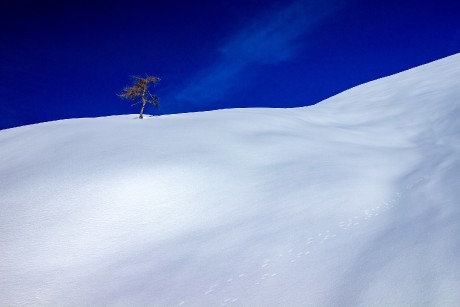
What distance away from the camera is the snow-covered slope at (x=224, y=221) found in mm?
3492

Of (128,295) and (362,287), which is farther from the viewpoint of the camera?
(128,295)

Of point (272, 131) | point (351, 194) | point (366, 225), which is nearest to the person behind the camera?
point (366, 225)

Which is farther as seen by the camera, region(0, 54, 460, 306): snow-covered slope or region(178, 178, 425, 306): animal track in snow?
region(178, 178, 425, 306): animal track in snow

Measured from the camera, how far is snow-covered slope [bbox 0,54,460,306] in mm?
3492

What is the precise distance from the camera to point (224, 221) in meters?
5.14

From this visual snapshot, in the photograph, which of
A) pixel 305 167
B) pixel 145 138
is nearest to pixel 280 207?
pixel 305 167

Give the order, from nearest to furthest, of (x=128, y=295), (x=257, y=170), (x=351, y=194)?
(x=128, y=295) → (x=351, y=194) → (x=257, y=170)

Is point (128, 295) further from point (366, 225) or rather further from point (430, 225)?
point (430, 225)

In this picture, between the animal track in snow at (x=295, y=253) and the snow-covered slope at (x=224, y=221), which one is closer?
the snow-covered slope at (x=224, y=221)

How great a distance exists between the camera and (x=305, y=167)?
7.05 m

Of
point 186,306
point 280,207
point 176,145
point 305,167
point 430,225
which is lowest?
point 186,306

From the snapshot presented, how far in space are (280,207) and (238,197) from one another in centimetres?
83

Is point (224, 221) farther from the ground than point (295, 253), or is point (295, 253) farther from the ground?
point (224, 221)

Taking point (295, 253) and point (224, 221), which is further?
point (224, 221)
